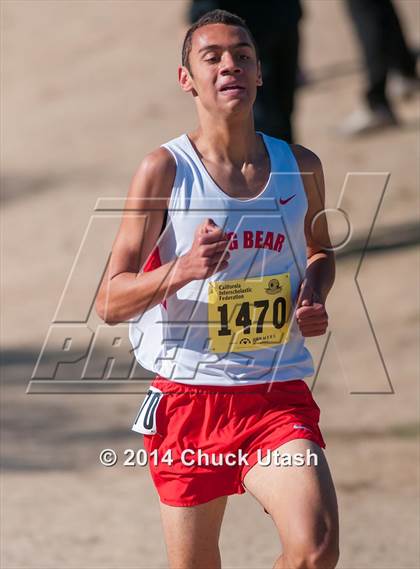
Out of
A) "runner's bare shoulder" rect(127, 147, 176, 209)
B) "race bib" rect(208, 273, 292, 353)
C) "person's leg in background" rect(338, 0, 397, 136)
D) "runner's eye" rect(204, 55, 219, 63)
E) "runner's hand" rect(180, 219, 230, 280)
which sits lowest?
"person's leg in background" rect(338, 0, 397, 136)

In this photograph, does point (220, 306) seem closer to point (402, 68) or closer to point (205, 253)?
point (205, 253)

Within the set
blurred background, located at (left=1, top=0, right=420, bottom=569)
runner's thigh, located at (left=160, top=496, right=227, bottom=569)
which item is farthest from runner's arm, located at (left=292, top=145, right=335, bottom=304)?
blurred background, located at (left=1, top=0, right=420, bottom=569)

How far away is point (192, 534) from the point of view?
358 cm

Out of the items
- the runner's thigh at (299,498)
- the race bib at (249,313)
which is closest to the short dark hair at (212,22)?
the race bib at (249,313)

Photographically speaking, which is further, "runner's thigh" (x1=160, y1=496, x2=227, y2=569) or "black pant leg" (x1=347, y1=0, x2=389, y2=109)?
"black pant leg" (x1=347, y1=0, x2=389, y2=109)

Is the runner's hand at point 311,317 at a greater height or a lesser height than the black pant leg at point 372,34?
greater

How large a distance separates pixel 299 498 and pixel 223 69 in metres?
1.15

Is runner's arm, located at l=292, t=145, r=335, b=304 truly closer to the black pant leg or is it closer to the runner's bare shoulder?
the runner's bare shoulder

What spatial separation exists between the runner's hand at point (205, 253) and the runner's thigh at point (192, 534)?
673 mm

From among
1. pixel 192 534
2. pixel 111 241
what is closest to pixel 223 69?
pixel 192 534

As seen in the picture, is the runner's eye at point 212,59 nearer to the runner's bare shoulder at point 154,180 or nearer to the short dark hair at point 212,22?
the short dark hair at point 212,22

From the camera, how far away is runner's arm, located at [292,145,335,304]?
12.2 ft

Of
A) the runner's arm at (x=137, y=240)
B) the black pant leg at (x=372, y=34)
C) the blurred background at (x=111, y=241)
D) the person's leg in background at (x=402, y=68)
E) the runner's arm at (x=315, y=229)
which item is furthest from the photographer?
the person's leg in background at (x=402, y=68)

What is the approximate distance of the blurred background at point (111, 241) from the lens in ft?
18.3
